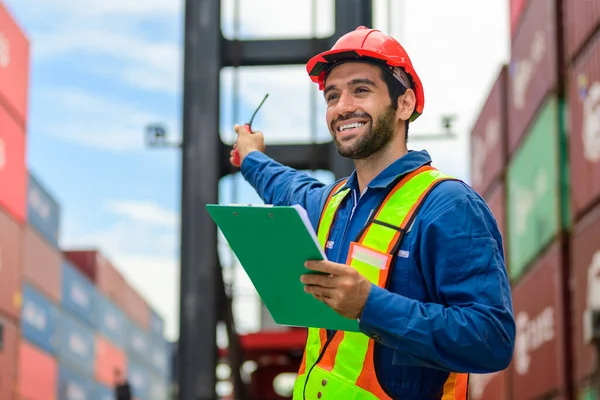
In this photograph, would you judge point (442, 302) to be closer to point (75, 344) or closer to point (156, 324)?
point (75, 344)

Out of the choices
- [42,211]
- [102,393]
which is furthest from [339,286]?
[102,393]

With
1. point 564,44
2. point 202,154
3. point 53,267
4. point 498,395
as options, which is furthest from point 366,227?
point 53,267

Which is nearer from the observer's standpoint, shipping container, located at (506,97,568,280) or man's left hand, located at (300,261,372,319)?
man's left hand, located at (300,261,372,319)

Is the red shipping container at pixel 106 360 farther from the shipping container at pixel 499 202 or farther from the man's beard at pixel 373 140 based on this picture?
the man's beard at pixel 373 140

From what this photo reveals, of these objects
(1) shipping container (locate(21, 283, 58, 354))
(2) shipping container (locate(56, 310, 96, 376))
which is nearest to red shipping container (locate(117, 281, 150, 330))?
(2) shipping container (locate(56, 310, 96, 376))

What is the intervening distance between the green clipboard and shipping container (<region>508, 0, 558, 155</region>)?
15.8 metres

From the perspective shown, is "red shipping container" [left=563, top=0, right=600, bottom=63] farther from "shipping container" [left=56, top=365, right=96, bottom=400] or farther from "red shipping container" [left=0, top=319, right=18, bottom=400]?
"shipping container" [left=56, top=365, right=96, bottom=400]

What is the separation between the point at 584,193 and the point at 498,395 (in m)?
9.13

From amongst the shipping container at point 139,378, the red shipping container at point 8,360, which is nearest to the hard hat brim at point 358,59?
the red shipping container at point 8,360

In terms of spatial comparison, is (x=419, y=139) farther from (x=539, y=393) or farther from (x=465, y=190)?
(x=465, y=190)

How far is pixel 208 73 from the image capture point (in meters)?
7.80

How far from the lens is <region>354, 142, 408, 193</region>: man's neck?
3.09 m

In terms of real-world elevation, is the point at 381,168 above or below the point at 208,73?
below

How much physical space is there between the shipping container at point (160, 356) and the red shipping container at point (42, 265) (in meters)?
21.7
